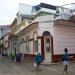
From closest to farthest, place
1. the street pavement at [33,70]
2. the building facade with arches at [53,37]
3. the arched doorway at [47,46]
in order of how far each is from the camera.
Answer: the street pavement at [33,70]
the building facade with arches at [53,37]
the arched doorway at [47,46]

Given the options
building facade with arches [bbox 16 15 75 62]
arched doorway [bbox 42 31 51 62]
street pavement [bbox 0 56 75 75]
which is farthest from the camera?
arched doorway [bbox 42 31 51 62]

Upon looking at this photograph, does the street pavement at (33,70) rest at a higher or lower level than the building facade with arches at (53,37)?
lower

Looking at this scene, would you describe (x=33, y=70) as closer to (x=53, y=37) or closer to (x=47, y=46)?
(x=53, y=37)

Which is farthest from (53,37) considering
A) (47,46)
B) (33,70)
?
(33,70)

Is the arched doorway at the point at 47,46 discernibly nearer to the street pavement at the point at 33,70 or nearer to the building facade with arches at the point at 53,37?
the building facade with arches at the point at 53,37

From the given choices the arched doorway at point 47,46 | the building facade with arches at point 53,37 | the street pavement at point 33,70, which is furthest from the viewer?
the arched doorway at point 47,46

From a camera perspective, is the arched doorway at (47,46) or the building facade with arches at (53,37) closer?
the building facade with arches at (53,37)

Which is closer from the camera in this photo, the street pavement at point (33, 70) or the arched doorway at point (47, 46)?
the street pavement at point (33, 70)

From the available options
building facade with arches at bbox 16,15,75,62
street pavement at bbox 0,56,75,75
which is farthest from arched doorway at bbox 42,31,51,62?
street pavement at bbox 0,56,75,75

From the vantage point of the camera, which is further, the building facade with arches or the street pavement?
the building facade with arches

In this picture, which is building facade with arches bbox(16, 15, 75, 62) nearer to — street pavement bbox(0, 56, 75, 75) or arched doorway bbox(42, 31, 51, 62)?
arched doorway bbox(42, 31, 51, 62)

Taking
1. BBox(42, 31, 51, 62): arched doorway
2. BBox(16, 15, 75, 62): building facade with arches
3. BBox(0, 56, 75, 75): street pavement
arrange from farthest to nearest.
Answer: BBox(42, 31, 51, 62): arched doorway → BBox(16, 15, 75, 62): building facade with arches → BBox(0, 56, 75, 75): street pavement

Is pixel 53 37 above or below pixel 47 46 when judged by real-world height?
above

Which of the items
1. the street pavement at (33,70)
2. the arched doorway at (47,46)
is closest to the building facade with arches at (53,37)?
the arched doorway at (47,46)
